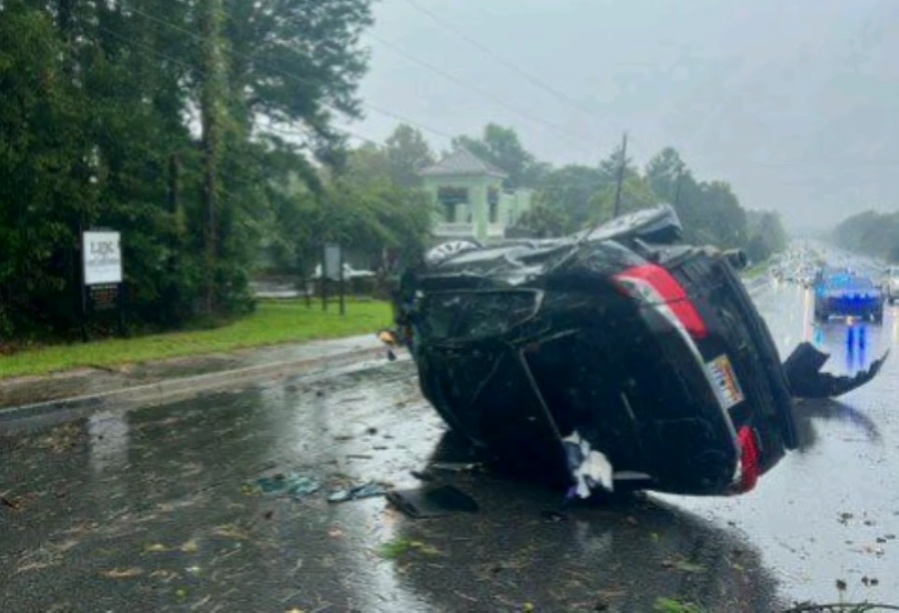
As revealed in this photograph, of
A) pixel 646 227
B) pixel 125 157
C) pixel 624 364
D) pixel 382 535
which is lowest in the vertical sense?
pixel 382 535

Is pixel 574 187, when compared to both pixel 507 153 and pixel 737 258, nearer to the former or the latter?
pixel 507 153

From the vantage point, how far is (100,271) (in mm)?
13906

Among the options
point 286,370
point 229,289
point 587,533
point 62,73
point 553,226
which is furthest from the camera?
point 553,226

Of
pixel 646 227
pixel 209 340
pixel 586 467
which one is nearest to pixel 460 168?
pixel 209 340

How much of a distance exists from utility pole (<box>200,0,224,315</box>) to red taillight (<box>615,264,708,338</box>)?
14153 mm

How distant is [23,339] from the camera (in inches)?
543

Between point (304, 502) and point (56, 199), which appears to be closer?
point (304, 502)

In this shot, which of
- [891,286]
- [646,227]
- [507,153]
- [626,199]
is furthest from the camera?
[507,153]

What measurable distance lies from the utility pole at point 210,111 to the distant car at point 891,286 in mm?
30442

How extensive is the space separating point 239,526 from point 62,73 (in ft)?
38.3

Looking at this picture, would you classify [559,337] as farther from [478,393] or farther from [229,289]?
[229,289]

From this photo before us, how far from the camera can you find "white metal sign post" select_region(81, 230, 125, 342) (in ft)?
44.5

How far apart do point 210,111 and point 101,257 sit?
5.37 meters

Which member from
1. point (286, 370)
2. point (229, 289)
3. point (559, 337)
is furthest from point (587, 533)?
point (229, 289)
